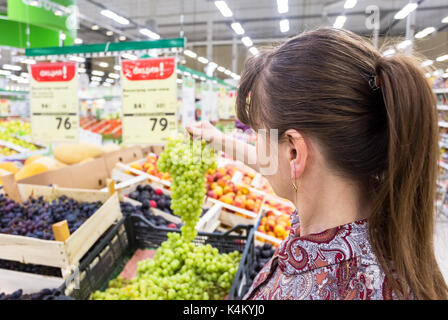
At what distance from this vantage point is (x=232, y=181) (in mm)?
3299

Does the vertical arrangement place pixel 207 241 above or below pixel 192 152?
below

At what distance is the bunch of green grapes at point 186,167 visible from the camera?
1.45 metres

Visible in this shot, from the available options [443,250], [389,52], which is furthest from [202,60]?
[389,52]

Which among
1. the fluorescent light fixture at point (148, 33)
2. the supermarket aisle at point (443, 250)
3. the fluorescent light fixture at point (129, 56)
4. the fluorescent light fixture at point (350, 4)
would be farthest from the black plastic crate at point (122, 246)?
the fluorescent light fixture at point (148, 33)

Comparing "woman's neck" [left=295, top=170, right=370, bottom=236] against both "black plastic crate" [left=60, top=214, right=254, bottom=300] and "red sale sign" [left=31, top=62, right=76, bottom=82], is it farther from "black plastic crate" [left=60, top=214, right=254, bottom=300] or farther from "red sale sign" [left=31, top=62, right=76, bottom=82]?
"red sale sign" [left=31, top=62, right=76, bottom=82]

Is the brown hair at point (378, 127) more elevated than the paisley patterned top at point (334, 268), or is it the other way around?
the brown hair at point (378, 127)

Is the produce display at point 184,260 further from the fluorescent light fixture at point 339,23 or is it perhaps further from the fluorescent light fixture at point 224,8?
the fluorescent light fixture at point 224,8

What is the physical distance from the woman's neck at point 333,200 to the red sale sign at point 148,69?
1.64 metres

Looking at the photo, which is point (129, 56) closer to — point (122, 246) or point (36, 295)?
point (122, 246)

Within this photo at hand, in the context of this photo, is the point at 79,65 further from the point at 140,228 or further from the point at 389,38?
the point at 389,38

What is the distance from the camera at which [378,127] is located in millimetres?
667

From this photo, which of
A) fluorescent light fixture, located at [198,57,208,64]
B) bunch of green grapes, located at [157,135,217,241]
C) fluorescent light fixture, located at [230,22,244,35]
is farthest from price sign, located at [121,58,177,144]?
fluorescent light fixture, located at [198,57,208,64]

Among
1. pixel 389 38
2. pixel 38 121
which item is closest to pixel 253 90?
pixel 389 38
